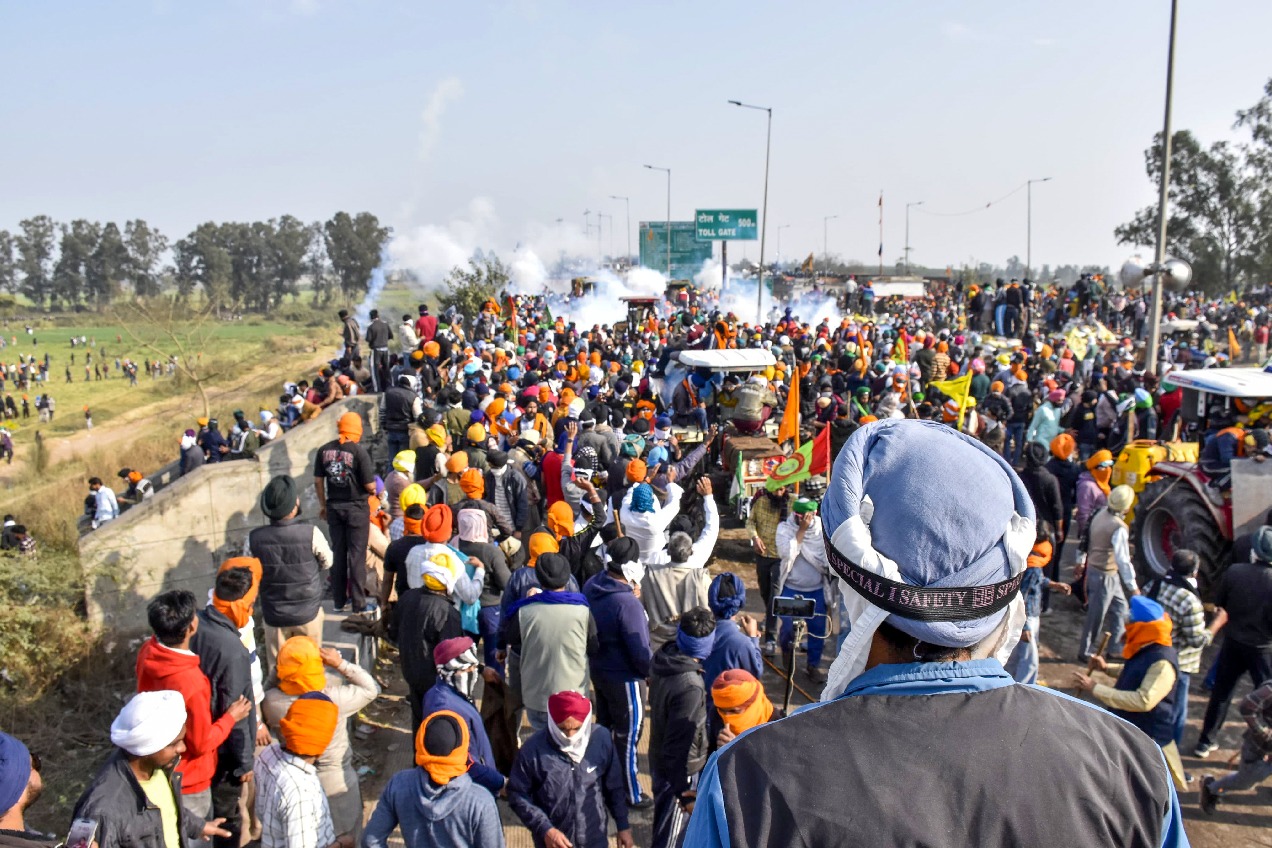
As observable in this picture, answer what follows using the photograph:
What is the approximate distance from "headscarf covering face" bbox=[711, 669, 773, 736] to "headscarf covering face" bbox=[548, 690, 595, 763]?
64cm

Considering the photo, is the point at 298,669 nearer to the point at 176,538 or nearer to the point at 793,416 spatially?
the point at 176,538

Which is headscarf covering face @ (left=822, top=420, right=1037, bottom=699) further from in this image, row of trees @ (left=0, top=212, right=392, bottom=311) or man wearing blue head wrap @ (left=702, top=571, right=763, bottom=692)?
row of trees @ (left=0, top=212, right=392, bottom=311)

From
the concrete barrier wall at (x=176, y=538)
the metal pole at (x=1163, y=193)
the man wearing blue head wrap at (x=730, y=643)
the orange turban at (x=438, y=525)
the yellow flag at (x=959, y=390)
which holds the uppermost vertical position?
the metal pole at (x=1163, y=193)

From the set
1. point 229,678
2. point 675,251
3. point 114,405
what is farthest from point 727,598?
point 675,251

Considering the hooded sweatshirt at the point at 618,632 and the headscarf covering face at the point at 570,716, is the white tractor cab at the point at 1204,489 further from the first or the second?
the headscarf covering face at the point at 570,716

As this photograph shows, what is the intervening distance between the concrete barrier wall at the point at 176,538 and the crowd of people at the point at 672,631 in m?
1.80

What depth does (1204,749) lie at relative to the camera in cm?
646

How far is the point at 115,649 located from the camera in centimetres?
902

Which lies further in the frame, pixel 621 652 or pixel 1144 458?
pixel 1144 458

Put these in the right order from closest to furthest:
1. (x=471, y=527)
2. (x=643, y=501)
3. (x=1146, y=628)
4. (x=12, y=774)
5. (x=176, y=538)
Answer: (x=12, y=774) → (x=1146, y=628) → (x=471, y=527) → (x=643, y=501) → (x=176, y=538)

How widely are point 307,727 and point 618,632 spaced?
80.5 inches

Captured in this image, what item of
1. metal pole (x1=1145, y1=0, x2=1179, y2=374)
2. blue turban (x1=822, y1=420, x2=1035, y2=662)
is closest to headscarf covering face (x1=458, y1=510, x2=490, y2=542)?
blue turban (x1=822, y1=420, x2=1035, y2=662)

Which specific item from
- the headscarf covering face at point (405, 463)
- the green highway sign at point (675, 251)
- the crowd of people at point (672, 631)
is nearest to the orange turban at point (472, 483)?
the crowd of people at point (672, 631)

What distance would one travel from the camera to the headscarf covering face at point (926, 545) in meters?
1.28
